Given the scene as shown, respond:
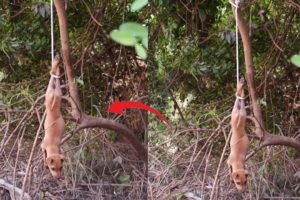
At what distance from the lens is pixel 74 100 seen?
174cm

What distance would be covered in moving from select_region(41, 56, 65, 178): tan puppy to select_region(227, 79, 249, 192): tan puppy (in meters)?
0.65

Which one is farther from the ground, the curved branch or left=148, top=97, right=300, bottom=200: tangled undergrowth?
the curved branch

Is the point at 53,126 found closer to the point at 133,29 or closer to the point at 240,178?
the point at 240,178

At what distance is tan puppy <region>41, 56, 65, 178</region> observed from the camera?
5.43 ft

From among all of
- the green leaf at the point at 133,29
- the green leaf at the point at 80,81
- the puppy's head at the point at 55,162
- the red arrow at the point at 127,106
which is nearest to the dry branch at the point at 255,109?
the red arrow at the point at 127,106

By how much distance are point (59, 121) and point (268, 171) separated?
2.73 feet

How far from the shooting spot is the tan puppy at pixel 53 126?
1.66 m

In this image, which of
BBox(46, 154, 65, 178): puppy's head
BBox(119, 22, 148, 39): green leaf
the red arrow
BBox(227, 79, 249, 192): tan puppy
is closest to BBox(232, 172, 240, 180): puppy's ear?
BBox(227, 79, 249, 192): tan puppy

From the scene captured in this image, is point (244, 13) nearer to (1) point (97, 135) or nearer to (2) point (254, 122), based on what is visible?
(2) point (254, 122)

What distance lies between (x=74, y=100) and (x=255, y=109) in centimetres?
71

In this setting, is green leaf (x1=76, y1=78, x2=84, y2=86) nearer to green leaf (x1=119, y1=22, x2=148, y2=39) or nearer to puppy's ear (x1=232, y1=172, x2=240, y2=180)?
puppy's ear (x1=232, y1=172, x2=240, y2=180)

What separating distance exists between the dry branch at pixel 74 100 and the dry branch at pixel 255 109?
1.66 ft

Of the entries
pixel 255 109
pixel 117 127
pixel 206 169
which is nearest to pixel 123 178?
pixel 117 127

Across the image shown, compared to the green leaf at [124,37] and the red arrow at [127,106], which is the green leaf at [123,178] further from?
the green leaf at [124,37]
